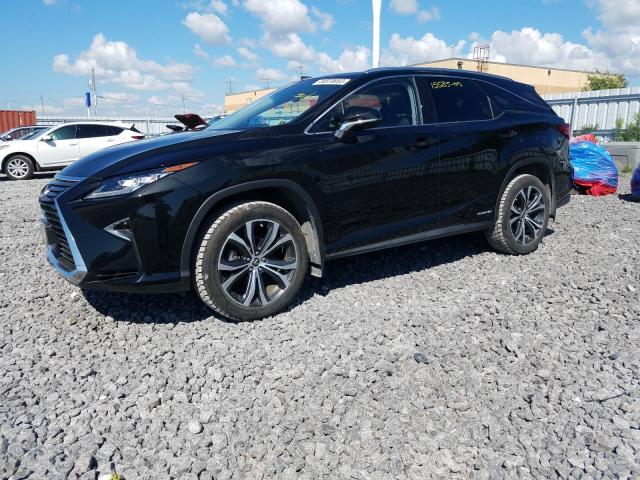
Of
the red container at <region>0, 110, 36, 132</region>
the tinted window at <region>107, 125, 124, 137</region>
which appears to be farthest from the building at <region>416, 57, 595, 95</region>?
the tinted window at <region>107, 125, 124, 137</region>

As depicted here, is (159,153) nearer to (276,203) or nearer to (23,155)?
(276,203)

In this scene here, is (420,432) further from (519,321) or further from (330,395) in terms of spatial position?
(519,321)

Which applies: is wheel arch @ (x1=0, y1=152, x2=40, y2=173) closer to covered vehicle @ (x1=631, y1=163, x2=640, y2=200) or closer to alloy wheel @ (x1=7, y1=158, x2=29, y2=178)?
alloy wheel @ (x1=7, y1=158, x2=29, y2=178)

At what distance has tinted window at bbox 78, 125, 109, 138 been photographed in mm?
14180

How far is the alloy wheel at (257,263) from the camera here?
3.45 m

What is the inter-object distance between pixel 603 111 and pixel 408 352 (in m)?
13.3

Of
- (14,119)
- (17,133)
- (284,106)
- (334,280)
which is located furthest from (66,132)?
(14,119)

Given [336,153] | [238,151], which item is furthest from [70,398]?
[336,153]

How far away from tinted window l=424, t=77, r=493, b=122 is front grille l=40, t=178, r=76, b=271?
3.01 m

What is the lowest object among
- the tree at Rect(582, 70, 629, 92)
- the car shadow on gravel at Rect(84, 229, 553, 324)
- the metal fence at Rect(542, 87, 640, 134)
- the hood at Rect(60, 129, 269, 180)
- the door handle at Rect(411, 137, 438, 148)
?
the car shadow on gravel at Rect(84, 229, 553, 324)

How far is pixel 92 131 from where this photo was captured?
14.3m

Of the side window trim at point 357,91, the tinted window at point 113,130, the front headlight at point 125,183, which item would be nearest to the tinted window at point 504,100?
the side window trim at point 357,91

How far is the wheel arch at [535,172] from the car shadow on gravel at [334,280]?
28.7 inches

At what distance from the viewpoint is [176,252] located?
3.27 meters
